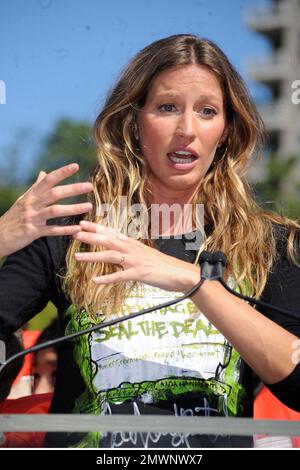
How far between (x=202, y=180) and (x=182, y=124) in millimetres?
194

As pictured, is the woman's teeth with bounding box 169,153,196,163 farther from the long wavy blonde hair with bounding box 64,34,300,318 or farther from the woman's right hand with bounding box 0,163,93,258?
the woman's right hand with bounding box 0,163,93,258

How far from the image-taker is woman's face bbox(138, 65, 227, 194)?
4.97 ft

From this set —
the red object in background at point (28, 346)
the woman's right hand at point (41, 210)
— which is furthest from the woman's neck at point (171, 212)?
the red object in background at point (28, 346)

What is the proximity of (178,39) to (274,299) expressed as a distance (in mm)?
615

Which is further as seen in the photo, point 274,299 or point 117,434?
point 274,299

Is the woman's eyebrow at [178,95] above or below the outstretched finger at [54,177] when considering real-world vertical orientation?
above

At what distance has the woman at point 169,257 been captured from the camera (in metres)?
1.31

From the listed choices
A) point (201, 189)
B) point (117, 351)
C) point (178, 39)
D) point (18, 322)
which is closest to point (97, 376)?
point (117, 351)

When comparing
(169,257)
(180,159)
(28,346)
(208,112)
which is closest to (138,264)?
(169,257)

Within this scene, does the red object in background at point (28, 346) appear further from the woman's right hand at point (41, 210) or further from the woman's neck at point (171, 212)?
the woman's right hand at point (41, 210)

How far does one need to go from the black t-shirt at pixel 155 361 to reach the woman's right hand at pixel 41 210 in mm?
193

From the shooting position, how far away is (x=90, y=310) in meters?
1.50

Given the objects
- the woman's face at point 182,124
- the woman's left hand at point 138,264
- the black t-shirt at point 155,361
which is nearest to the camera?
the woman's left hand at point 138,264
